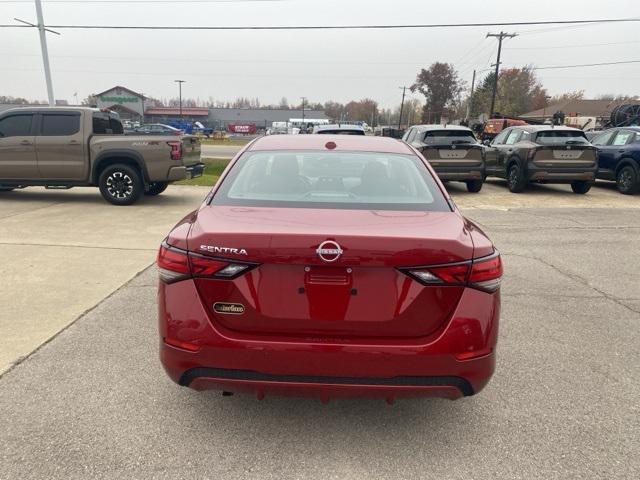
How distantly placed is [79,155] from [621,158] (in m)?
13.1

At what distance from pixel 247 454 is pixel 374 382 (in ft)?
2.67

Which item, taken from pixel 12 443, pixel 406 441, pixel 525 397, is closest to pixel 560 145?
pixel 525 397

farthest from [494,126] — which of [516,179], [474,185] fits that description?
[474,185]

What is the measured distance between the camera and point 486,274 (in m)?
2.38

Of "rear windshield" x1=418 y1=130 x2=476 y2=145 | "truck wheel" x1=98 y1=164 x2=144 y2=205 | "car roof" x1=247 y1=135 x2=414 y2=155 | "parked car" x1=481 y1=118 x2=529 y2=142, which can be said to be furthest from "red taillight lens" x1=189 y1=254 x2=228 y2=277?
"parked car" x1=481 y1=118 x2=529 y2=142

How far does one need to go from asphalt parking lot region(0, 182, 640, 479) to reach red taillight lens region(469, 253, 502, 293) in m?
0.94

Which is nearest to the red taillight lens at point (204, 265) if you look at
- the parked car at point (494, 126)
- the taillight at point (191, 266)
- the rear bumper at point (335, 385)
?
the taillight at point (191, 266)

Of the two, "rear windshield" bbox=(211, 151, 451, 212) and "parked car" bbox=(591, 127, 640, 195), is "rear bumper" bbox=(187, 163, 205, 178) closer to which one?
"rear windshield" bbox=(211, 151, 451, 212)

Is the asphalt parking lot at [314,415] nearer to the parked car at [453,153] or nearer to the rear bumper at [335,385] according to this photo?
the rear bumper at [335,385]

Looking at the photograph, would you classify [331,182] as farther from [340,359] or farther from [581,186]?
[581,186]

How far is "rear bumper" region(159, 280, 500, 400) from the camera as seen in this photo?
2.32 meters

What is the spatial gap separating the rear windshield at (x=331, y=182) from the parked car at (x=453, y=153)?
9381 millimetres

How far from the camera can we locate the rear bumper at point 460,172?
1248cm

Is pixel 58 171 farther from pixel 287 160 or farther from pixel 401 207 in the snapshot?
pixel 401 207
